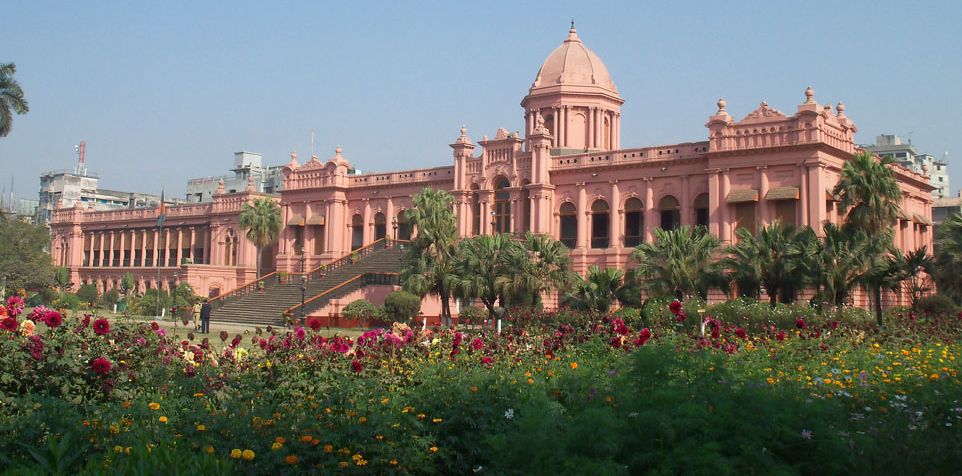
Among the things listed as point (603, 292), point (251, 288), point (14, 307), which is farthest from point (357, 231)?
point (14, 307)

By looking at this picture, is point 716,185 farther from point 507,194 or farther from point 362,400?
point 362,400

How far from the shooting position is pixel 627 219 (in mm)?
47719

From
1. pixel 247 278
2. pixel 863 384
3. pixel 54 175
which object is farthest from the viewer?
pixel 54 175

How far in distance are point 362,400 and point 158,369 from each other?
3671mm

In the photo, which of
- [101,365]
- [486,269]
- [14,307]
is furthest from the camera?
[486,269]

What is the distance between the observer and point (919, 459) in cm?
755

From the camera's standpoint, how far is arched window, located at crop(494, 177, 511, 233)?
5009 cm

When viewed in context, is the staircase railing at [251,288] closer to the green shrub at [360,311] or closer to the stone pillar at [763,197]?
the green shrub at [360,311]

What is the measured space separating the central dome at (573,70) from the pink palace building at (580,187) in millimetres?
92

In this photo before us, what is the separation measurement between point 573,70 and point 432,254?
60.8 ft

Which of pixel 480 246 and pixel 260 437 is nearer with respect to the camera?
pixel 260 437

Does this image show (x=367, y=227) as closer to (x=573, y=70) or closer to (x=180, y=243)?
(x=573, y=70)

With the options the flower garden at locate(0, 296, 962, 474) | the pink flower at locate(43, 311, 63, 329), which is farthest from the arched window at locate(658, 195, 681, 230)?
the pink flower at locate(43, 311, 63, 329)

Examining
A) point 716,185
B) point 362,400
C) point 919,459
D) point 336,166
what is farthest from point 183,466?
point 336,166
